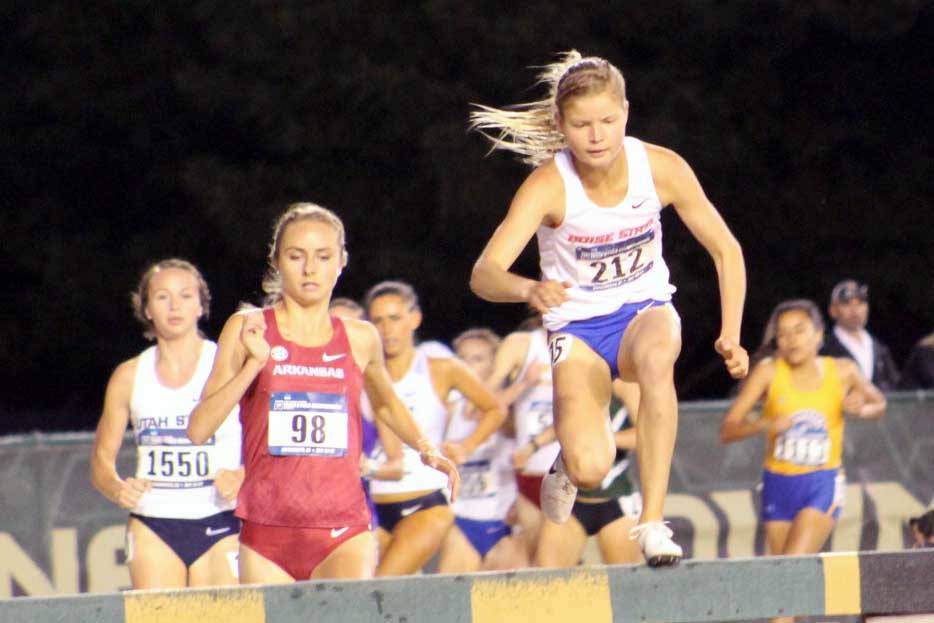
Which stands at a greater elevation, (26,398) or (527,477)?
(26,398)

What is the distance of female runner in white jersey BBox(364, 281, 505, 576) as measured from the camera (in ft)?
29.1

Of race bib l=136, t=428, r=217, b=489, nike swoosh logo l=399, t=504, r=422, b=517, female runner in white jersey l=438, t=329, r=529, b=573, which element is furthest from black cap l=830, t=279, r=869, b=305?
race bib l=136, t=428, r=217, b=489

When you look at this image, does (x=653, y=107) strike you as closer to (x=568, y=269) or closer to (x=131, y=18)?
(x=131, y=18)

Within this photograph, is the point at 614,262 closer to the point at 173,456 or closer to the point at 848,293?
the point at 173,456

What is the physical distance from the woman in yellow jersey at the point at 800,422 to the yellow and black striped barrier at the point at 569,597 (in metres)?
4.21

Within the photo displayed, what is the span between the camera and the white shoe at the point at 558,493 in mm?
6145

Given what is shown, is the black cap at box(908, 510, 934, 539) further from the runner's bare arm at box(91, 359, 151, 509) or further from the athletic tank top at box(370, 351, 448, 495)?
the runner's bare arm at box(91, 359, 151, 509)

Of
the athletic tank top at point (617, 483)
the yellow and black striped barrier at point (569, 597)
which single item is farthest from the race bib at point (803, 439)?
the yellow and black striped barrier at point (569, 597)

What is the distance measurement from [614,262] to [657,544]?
43.2 inches

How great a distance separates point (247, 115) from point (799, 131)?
21.3 feet

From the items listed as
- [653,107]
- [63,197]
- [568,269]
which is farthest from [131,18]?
[568,269]

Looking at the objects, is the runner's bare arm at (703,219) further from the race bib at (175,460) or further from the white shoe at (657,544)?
the race bib at (175,460)

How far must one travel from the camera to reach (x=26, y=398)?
84.2 ft

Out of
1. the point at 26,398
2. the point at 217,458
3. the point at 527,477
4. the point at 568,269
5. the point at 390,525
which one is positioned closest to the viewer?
the point at 568,269
